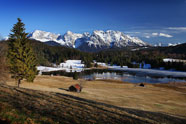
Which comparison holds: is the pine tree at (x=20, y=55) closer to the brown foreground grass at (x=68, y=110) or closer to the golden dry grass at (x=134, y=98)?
the golden dry grass at (x=134, y=98)

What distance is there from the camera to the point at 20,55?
39031mm

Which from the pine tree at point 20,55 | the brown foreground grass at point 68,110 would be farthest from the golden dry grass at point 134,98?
the pine tree at point 20,55

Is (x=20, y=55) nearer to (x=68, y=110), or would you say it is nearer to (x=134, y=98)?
(x=68, y=110)

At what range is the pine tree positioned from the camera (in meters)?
38.5

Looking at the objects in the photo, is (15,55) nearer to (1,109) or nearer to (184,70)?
(1,109)

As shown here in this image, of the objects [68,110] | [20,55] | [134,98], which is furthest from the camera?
[134,98]

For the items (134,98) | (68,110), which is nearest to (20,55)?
(68,110)

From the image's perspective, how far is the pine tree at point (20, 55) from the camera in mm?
38497

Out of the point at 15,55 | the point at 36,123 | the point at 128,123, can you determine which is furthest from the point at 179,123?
the point at 15,55

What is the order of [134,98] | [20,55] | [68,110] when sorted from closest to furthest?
[68,110]
[20,55]
[134,98]

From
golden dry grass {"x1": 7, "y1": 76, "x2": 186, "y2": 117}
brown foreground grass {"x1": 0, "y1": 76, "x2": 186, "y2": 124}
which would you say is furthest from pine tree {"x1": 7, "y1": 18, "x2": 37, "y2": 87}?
brown foreground grass {"x1": 0, "y1": 76, "x2": 186, "y2": 124}

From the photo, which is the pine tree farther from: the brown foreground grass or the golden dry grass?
the brown foreground grass

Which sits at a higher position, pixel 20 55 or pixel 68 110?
pixel 20 55

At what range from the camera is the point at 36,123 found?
31.7 ft
